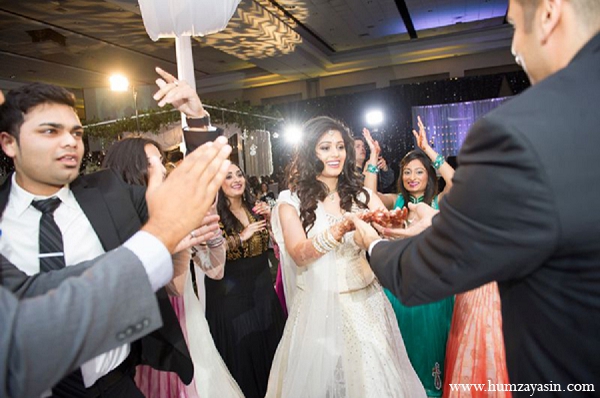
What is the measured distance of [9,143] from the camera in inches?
56.8

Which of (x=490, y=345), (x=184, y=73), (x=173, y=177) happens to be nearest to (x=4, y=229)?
(x=173, y=177)

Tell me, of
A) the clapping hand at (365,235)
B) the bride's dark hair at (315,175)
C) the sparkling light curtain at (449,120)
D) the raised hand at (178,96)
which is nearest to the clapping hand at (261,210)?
the bride's dark hair at (315,175)

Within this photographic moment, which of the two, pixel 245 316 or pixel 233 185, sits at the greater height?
pixel 233 185

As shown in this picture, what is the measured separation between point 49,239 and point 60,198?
15 cm

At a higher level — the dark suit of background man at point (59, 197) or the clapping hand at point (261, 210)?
the dark suit of background man at point (59, 197)

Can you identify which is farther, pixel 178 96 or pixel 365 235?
pixel 178 96

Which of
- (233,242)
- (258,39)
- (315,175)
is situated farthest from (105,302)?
(258,39)

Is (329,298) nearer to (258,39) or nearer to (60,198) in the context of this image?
(60,198)

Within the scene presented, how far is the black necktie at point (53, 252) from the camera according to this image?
1.35 metres

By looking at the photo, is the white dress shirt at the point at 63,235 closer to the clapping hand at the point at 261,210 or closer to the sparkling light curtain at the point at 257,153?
the clapping hand at the point at 261,210

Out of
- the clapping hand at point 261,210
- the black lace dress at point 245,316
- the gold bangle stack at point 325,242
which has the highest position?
the clapping hand at point 261,210

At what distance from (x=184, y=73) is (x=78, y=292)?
173 centimetres

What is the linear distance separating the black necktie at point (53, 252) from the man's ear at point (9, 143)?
0.63ft

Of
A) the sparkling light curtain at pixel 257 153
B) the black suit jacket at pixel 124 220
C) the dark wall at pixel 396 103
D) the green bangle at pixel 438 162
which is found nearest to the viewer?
the black suit jacket at pixel 124 220
